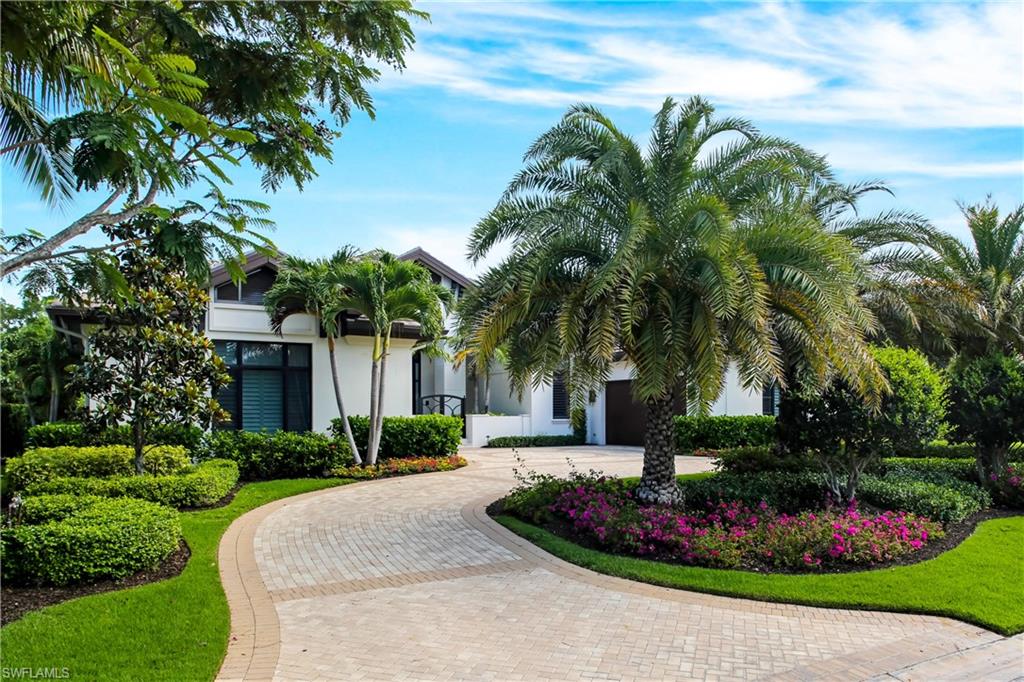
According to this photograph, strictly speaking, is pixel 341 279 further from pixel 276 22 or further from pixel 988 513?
pixel 988 513

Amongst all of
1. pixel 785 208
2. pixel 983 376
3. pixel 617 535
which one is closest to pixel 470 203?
pixel 785 208

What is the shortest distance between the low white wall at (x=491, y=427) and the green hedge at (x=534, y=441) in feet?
0.78

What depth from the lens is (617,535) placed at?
28.8ft

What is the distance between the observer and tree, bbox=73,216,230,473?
11.5 meters

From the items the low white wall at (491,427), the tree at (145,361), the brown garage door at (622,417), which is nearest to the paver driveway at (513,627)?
the tree at (145,361)

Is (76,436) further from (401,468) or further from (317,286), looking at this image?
(401,468)

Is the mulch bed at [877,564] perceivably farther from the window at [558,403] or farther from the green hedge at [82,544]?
the window at [558,403]

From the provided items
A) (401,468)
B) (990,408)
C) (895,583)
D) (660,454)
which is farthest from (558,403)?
(895,583)

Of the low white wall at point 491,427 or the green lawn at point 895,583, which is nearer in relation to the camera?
the green lawn at point 895,583

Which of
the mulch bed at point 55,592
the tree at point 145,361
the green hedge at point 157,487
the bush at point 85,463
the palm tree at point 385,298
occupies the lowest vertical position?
Answer: the mulch bed at point 55,592

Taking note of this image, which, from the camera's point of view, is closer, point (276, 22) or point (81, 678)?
point (81, 678)

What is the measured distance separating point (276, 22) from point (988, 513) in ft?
44.4

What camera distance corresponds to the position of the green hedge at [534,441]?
23.7 meters

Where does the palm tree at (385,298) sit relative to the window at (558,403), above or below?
above
